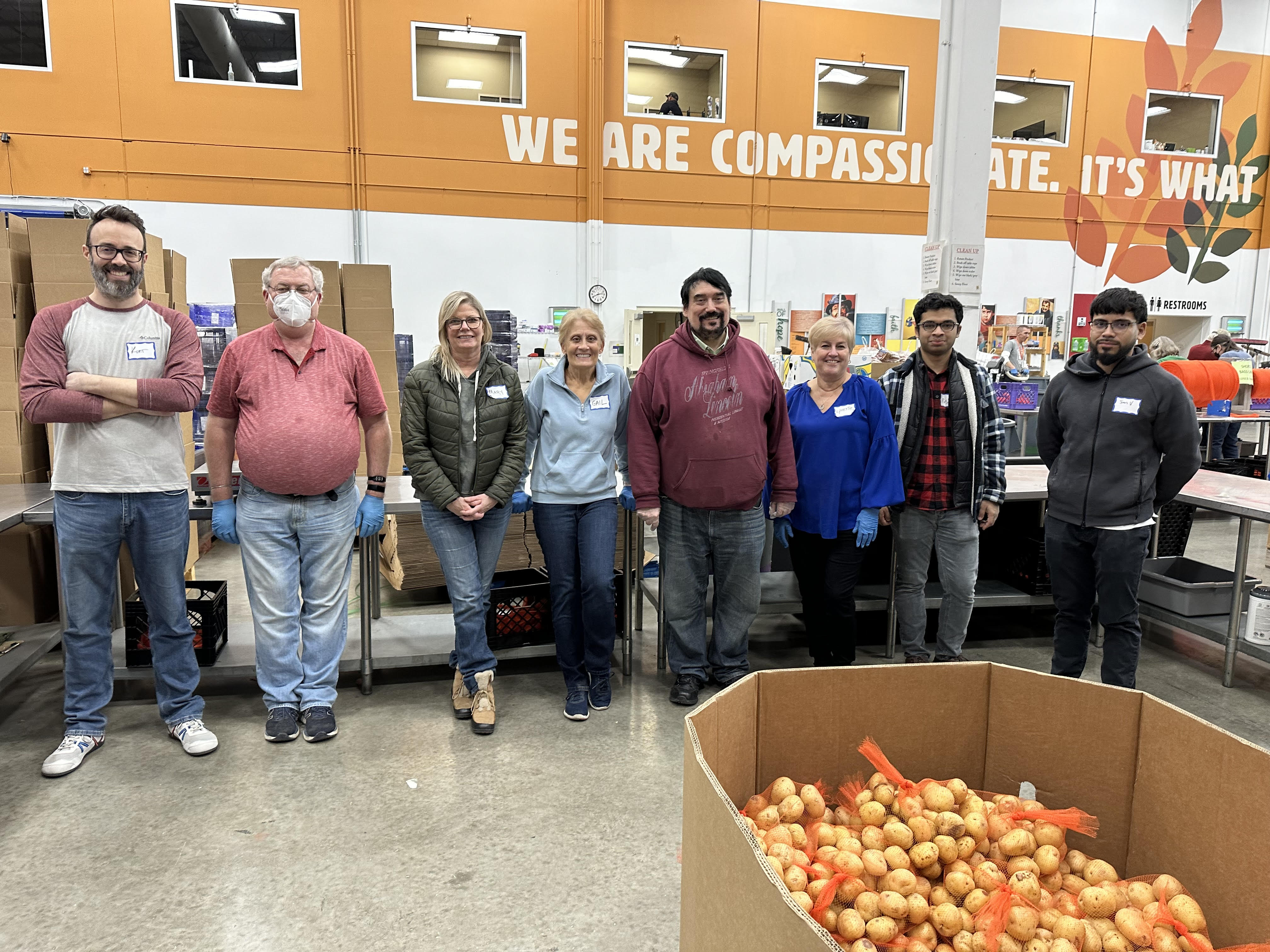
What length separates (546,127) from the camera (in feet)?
26.4

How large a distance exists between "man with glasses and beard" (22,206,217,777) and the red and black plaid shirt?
2.68m

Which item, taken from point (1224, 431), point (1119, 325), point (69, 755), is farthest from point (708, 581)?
point (1224, 431)

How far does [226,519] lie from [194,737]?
765 mm

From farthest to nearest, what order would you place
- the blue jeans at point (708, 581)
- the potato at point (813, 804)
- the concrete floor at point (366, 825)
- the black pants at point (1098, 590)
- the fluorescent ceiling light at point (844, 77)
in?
the fluorescent ceiling light at point (844, 77), the blue jeans at point (708, 581), the black pants at point (1098, 590), the concrete floor at point (366, 825), the potato at point (813, 804)

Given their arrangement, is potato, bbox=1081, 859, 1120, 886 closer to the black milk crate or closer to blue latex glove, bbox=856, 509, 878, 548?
blue latex glove, bbox=856, 509, 878, 548

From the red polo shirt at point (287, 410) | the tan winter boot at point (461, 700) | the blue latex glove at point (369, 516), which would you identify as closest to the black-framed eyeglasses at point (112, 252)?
the red polo shirt at point (287, 410)

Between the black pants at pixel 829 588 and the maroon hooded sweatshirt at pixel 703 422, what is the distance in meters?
0.41

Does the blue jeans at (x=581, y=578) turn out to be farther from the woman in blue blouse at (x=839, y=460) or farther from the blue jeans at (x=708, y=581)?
the woman in blue blouse at (x=839, y=460)

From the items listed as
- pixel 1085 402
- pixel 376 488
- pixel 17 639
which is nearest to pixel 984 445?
pixel 1085 402

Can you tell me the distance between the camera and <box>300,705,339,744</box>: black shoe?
3.05 m

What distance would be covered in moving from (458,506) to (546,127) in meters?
6.05

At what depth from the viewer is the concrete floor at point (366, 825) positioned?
81.5 inches

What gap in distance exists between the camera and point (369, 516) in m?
3.16

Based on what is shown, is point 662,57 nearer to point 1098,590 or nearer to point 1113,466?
point 1113,466
